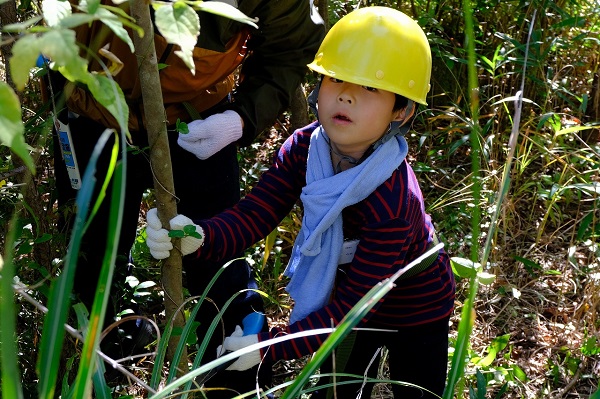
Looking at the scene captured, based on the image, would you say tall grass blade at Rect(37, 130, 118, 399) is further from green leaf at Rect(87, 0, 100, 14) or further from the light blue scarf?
the light blue scarf

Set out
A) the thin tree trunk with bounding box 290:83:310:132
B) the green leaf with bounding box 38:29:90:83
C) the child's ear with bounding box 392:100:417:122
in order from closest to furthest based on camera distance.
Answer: the green leaf with bounding box 38:29:90:83
the child's ear with bounding box 392:100:417:122
the thin tree trunk with bounding box 290:83:310:132

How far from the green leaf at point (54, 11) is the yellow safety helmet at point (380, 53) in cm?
83

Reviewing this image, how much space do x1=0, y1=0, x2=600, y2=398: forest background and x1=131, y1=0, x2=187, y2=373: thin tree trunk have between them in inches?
12.3

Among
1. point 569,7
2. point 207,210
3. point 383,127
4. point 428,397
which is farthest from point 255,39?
point 569,7

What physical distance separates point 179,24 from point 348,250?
3.25 feet

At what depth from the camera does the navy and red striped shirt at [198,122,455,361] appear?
1729mm

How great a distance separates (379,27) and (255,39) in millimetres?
638

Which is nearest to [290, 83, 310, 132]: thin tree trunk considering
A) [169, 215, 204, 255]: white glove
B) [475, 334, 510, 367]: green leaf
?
[475, 334, 510, 367]: green leaf

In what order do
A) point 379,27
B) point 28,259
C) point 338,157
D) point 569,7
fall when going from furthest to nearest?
point 569,7, point 28,259, point 338,157, point 379,27

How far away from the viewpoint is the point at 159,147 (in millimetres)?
1516

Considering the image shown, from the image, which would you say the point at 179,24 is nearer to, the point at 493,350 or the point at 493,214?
the point at 493,214

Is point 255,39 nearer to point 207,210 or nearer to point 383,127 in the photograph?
point 207,210

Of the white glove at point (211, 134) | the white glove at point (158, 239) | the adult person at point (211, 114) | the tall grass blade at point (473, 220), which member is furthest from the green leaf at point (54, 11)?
the white glove at point (211, 134)

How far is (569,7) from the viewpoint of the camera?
3.65 metres
